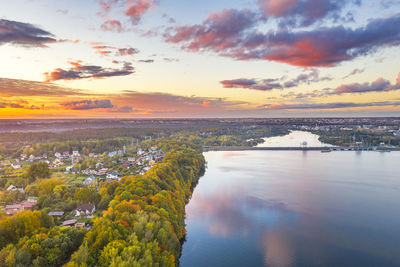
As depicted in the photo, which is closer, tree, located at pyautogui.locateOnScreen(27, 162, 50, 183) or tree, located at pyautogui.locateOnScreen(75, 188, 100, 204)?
tree, located at pyautogui.locateOnScreen(75, 188, 100, 204)

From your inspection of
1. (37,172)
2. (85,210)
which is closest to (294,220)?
(85,210)

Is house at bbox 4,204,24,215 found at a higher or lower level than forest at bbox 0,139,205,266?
lower

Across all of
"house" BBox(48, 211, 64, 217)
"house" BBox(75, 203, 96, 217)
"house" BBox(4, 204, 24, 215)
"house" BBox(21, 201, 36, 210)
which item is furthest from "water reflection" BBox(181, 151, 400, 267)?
"house" BBox(4, 204, 24, 215)

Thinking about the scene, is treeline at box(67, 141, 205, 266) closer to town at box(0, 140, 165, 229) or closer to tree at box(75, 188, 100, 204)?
town at box(0, 140, 165, 229)

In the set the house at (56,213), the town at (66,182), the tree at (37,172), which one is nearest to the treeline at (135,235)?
the town at (66,182)

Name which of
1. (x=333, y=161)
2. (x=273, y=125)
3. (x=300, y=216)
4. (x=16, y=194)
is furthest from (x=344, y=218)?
(x=273, y=125)

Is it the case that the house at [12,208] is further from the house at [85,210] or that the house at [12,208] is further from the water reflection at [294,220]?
the water reflection at [294,220]
